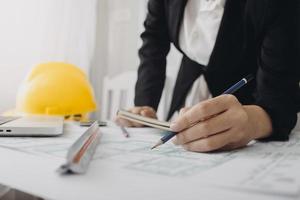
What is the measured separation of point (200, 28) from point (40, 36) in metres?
1.02

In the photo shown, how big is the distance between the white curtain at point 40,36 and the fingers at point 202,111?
125 cm

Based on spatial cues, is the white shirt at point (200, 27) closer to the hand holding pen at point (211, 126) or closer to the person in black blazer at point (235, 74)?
the person in black blazer at point (235, 74)

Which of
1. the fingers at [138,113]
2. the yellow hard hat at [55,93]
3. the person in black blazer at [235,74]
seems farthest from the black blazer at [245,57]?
the yellow hard hat at [55,93]

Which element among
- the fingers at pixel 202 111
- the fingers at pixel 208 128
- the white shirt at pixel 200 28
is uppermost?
the white shirt at pixel 200 28

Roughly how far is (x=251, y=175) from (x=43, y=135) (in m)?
0.37

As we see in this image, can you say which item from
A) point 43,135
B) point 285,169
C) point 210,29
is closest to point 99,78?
point 210,29

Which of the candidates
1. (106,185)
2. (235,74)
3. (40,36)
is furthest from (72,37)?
(106,185)

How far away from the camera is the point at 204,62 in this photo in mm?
910

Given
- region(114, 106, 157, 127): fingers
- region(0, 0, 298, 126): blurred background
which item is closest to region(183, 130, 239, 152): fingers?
region(114, 106, 157, 127): fingers

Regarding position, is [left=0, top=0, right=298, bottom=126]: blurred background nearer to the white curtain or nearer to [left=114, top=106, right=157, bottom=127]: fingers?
the white curtain

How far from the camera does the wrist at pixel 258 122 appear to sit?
512 millimetres

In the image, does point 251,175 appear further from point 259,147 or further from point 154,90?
point 154,90

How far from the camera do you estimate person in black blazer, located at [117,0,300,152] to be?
1.45 ft

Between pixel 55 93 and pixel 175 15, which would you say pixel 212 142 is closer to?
pixel 175 15
